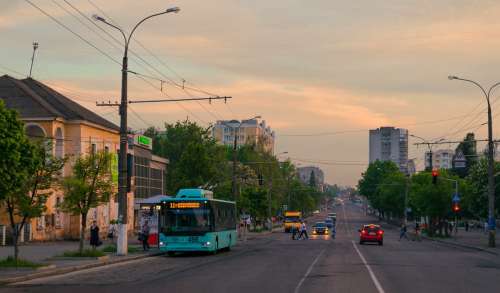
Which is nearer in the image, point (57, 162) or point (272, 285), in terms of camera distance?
point (272, 285)

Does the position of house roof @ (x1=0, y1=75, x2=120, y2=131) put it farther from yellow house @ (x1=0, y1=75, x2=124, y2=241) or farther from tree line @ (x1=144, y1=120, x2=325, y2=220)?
tree line @ (x1=144, y1=120, x2=325, y2=220)

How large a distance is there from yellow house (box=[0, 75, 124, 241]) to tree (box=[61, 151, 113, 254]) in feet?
63.6

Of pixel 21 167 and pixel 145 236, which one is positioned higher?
pixel 21 167

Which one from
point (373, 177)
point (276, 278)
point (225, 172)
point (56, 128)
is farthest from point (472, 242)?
point (373, 177)

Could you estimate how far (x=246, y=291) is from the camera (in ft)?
64.2

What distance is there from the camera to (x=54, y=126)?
185 feet

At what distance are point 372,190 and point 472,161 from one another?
31.8m

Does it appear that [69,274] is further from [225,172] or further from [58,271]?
[225,172]

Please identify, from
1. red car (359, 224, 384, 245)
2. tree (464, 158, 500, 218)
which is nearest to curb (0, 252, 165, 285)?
red car (359, 224, 384, 245)

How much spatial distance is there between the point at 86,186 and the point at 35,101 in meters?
25.2

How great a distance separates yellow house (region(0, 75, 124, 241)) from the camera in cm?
5556

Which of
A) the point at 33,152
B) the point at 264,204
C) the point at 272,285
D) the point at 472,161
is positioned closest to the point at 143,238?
the point at 33,152

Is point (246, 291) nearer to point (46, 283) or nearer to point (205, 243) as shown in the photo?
point (46, 283)

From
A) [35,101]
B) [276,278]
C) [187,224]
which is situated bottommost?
[276,278]
